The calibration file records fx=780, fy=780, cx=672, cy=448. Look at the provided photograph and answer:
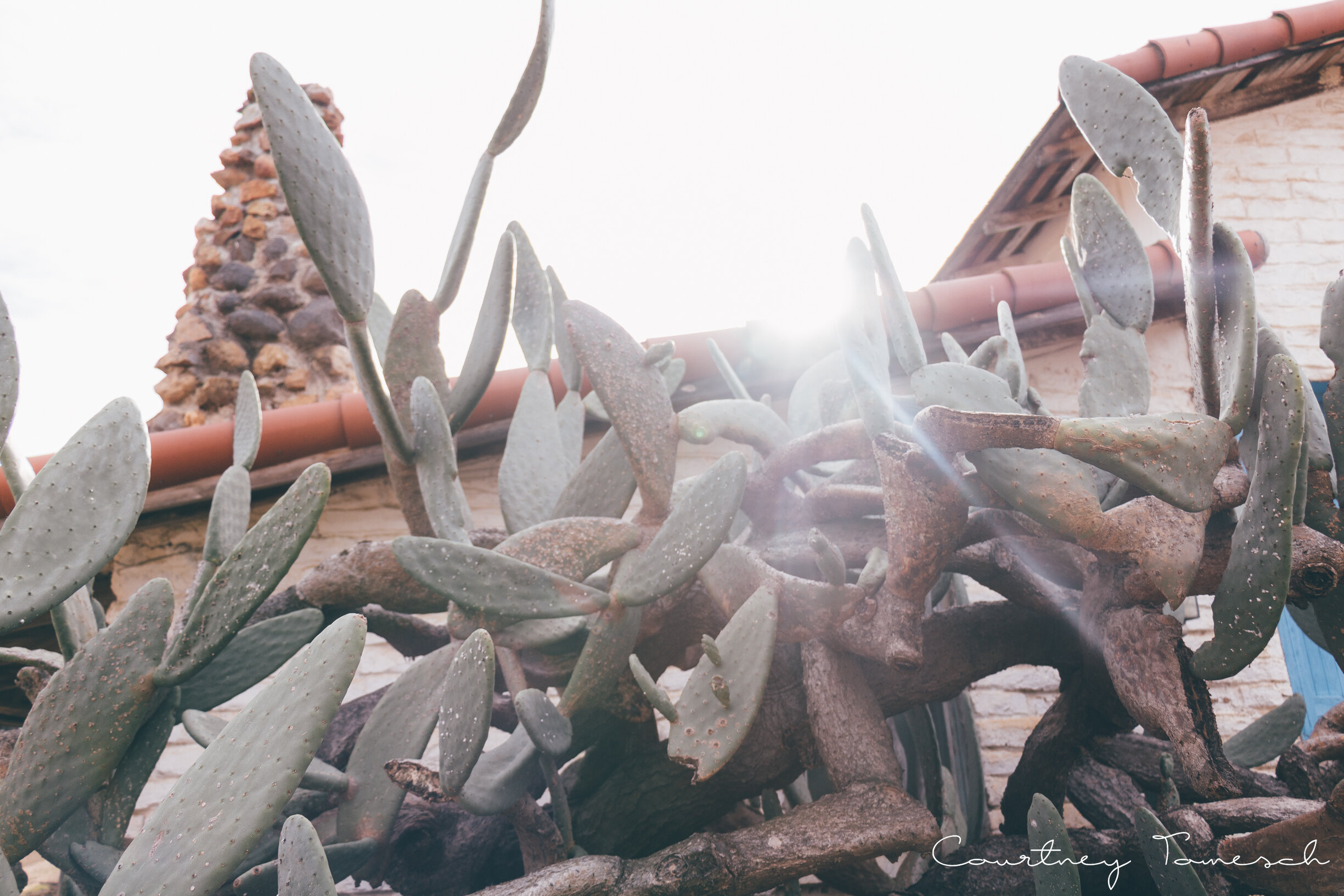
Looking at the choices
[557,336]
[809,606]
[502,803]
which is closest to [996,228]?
[557,336]

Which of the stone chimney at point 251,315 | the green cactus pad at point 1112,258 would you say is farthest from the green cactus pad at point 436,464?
the stone chimney at point 251,315

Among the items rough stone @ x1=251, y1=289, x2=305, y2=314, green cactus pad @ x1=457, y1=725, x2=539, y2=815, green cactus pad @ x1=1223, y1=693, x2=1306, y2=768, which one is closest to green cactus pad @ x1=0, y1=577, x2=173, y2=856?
green cactus pad @ x1=457, y1=725, x2=539, y2=815

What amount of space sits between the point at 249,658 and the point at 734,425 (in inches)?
39.9

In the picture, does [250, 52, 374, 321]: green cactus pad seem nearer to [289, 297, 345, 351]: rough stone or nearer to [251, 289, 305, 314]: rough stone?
[289, 297, 345, 351]: rough stone

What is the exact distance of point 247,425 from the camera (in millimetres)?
1866

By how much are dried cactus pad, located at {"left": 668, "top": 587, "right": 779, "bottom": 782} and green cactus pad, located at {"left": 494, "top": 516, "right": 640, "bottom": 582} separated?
235 millimetres

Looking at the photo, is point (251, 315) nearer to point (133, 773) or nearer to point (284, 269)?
point (284, 269)

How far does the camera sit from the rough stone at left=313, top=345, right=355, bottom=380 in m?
4.41

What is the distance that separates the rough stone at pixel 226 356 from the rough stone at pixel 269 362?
0.06 m

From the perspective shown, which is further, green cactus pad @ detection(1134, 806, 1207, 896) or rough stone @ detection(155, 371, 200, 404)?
rough stone @ detection(155, 371, 200, 404)

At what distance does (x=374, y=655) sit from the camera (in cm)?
295

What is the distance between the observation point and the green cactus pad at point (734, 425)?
1460 mm

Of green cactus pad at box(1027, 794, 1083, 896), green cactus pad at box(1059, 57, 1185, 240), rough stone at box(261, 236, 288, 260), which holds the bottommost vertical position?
green cactus pad at box(1027, 794, 1083, 896)

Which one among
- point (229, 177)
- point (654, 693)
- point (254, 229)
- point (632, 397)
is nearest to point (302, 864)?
point (654, 693)
